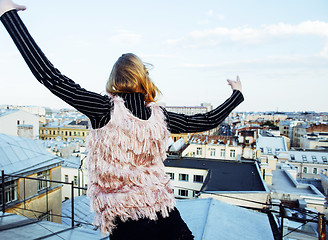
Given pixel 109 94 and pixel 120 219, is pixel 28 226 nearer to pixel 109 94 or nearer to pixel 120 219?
pixel 120 219

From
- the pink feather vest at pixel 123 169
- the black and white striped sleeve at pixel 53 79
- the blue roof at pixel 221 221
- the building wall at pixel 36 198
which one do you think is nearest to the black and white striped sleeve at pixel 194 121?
the pink feather vest at pixel 123 169

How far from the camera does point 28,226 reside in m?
3.26

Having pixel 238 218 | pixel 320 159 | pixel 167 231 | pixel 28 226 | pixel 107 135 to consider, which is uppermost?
pixel 107 135

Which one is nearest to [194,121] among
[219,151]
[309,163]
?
[219,151]

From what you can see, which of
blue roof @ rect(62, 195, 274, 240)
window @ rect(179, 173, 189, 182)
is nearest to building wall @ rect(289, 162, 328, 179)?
window @ rect(179, 173, 189, 182)

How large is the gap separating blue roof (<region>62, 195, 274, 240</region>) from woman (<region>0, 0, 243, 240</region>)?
2633 mm

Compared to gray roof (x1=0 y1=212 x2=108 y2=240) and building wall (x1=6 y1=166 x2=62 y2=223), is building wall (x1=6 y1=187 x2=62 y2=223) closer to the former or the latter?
building wall (x1=6 y1=166 x2=62 y2=223)

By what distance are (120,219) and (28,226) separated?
108 inches

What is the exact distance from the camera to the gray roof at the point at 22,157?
6.69 m

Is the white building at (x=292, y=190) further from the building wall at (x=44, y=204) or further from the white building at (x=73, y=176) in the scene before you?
the white building at (x=73, y=176)

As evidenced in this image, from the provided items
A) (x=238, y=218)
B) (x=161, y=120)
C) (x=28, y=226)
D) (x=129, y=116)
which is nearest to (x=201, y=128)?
(x=161, y=120)

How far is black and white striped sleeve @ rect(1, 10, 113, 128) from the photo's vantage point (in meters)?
1.03

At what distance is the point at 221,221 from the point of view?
443 cm

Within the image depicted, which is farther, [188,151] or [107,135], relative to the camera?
[188,151]
